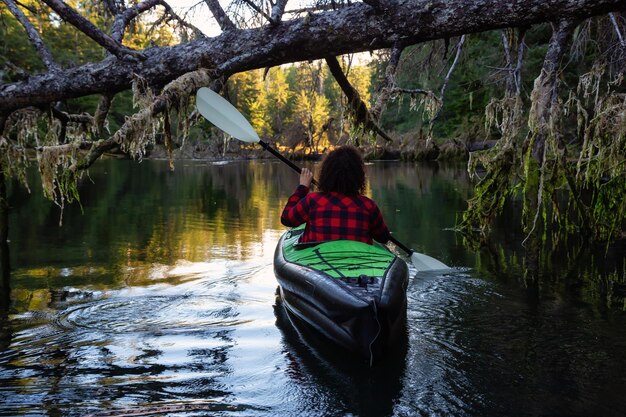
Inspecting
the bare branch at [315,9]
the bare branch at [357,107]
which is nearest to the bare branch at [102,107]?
the bare branch at [315,9]

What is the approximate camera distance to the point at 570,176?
5.62 m

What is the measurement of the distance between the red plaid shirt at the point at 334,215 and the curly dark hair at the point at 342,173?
62 mm

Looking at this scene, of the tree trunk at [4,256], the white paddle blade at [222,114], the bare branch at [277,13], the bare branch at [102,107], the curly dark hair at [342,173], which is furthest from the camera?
the tree trunk at [4,256]

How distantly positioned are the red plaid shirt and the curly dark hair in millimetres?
62

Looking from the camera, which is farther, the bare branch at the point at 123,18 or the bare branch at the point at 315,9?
the bare branch at the point at 315,9

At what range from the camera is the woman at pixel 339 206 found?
461 cm

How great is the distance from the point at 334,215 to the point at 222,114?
180 centimetres

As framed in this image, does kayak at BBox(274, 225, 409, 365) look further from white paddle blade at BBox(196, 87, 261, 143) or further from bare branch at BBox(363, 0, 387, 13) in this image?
bare branch at BBox(363, 0, 387, 13)

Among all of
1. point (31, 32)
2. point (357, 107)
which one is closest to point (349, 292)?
point (357, 107)

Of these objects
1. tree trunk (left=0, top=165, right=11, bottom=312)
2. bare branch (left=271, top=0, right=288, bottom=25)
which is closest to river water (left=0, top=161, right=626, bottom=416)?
tree trunk (left=0, top=165, right=11, bottom=312)

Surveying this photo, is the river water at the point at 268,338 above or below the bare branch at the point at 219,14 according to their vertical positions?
below

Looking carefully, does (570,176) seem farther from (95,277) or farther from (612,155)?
(95,277)

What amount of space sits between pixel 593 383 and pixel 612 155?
2.39 m

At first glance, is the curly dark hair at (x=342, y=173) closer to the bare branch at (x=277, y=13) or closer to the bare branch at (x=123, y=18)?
the bare branch at (x=277, y=13)
